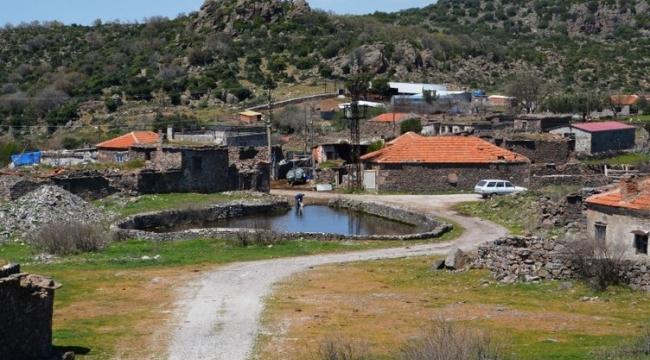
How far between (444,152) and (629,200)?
22598mm

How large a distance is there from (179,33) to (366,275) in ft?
313

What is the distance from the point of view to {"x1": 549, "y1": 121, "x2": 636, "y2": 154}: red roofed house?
2356 inches

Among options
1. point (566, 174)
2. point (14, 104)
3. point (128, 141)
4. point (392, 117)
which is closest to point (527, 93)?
point (392, 117)

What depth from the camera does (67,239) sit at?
28.6m

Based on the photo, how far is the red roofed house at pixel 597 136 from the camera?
59.8 meters

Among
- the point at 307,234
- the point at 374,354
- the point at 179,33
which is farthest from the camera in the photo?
the point at 179,33

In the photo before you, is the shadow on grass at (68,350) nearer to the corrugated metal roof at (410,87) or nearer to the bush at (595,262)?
the bush at (595,262)

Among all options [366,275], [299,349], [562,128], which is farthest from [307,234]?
[562,128]

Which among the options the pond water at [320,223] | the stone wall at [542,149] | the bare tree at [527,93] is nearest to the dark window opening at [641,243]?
the pond water at [320,223]

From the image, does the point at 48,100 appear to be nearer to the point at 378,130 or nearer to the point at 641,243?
the point at 378,130

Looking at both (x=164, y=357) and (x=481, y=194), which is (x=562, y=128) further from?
(x=164, y=357)

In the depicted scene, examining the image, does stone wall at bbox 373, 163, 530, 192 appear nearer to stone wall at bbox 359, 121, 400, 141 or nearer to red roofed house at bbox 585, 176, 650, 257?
stone wall at bbox 359, 121, 400, 141

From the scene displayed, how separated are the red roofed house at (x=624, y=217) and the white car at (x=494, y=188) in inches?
662

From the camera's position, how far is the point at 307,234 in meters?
32.2
